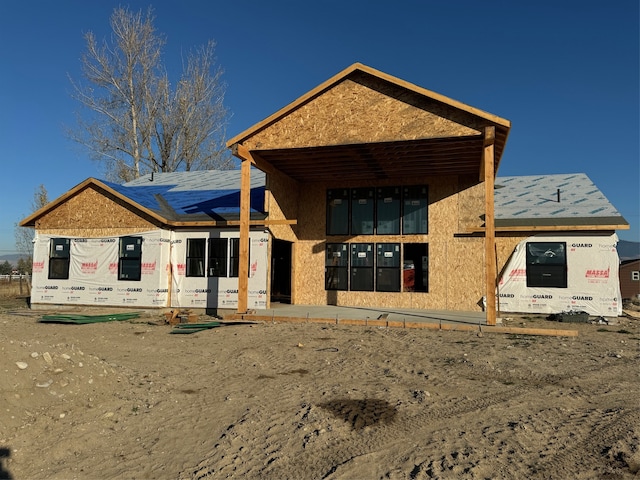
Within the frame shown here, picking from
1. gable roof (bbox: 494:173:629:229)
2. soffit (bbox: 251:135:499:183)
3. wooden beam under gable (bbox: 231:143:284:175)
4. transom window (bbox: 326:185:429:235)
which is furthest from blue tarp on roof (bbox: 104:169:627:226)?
transom window (bbox: 326:185:429:235)

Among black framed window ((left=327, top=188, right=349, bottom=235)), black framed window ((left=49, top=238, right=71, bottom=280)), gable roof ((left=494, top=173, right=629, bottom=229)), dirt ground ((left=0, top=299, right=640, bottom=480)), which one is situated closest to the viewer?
dirt ground ((left=0, top=299, right=640, bottom=480))

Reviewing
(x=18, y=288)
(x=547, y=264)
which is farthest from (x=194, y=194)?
(x=18, y=288)

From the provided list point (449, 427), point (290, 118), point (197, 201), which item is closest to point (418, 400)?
point (449, 427)

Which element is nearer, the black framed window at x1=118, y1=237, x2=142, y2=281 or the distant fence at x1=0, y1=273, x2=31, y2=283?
the black framed window at x1=118, y1=237, x2=142, y2=281

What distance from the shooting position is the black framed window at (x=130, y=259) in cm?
1530

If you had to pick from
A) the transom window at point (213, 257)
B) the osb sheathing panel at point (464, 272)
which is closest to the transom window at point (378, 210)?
the osb sheathing panel at point (464, 272)

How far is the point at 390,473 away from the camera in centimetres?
377

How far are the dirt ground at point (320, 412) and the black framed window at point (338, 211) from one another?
26.5 feet

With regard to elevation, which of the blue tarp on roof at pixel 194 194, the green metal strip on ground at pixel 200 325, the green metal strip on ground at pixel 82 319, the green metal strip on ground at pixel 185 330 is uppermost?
the blue tarp on roof at pixel 194 194

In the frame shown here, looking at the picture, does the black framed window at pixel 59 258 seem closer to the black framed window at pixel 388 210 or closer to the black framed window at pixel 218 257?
the black framed window at pixel 218 257

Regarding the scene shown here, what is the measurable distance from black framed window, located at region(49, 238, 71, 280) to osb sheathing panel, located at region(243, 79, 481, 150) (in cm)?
829

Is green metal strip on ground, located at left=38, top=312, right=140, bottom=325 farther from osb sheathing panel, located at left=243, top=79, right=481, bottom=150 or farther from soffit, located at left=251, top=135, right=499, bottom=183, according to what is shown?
osb sheathing panel, located at left=243, top=79, right=481, bottom=150

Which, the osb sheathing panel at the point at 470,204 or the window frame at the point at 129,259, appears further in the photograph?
the osb sheathing panel at the point at 470,204

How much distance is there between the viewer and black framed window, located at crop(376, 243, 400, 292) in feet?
52.9
